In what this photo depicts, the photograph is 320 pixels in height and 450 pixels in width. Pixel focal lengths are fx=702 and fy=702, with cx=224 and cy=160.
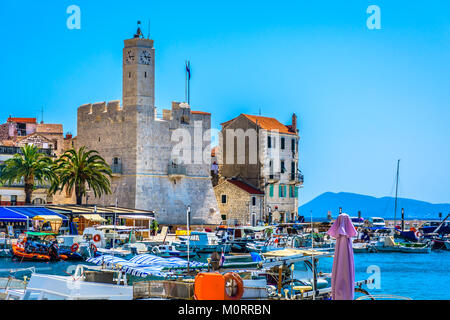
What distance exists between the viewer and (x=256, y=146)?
2482 inches

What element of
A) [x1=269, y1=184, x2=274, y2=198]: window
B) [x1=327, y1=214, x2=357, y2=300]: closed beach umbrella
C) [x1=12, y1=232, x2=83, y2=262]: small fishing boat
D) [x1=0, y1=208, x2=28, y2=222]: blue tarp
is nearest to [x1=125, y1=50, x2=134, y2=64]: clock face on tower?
[x1=0, y1=208, x2=28, y2=222]: blue tarp

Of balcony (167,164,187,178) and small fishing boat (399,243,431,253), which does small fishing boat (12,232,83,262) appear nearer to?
balcony (167,164,187,178)

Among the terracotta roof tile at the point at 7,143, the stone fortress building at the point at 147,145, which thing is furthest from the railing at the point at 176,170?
the terracotta roof tile at the point at 7,143

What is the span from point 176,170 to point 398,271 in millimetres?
20543

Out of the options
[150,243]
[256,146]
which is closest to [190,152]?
[256,146]

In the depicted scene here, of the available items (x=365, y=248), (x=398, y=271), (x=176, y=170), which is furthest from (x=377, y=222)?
(x=398, y=271)

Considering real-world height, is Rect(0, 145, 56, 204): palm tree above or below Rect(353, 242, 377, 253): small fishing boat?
above

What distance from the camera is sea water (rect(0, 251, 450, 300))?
3153cm

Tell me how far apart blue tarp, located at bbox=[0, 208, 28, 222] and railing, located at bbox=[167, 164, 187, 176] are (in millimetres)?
15713

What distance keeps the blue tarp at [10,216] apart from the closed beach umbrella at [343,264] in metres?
29.3

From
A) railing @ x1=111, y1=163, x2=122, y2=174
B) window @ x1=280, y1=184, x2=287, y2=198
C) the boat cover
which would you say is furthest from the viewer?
window @ x1=280, y1=184, x2=287, y2=198

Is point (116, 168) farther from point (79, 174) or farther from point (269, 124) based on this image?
point (269, 124)
